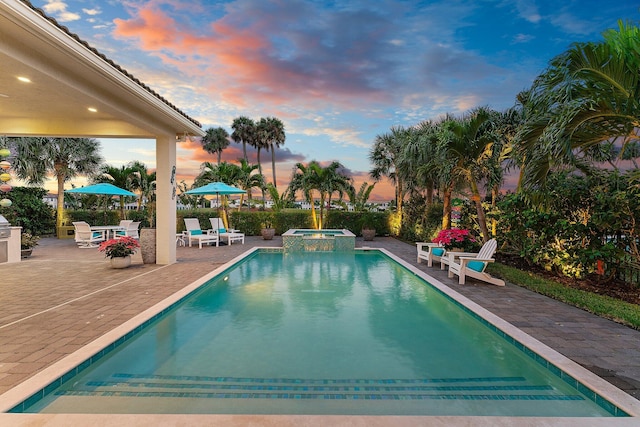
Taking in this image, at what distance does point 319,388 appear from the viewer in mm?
3461

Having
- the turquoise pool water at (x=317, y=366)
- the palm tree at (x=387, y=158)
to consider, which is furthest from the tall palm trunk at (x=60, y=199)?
the palm tree at (x=387, y=158)

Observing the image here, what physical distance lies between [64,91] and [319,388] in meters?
7.03

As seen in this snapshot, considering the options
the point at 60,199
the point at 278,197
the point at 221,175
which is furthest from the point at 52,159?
the point at 278,197

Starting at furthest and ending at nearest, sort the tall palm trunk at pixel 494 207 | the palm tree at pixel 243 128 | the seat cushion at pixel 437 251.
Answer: the palm tree at pixel 243 128 < the tall palm trunk at pixel 494 207 < the seat cushion at pixel 437 251

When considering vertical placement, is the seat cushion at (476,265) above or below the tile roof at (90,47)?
below

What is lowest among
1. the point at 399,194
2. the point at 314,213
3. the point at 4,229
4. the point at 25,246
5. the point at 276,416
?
the point at 276,416

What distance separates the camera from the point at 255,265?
36.6 feet

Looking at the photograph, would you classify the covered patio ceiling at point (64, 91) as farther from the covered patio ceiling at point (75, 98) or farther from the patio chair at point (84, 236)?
the patio chair at point (84, 236)

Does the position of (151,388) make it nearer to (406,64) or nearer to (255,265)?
(255,265)

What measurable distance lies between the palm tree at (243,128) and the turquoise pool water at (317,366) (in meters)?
43.8

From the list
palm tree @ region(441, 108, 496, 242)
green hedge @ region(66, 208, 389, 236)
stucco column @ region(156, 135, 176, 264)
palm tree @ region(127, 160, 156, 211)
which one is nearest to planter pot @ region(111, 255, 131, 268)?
stucco column @ region(156, 135, 176, 264)

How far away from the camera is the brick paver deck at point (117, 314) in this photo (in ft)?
12.0

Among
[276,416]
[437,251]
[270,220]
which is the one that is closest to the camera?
[276,416]

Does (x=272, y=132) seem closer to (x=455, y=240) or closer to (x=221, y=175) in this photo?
(x=221, y=175)
